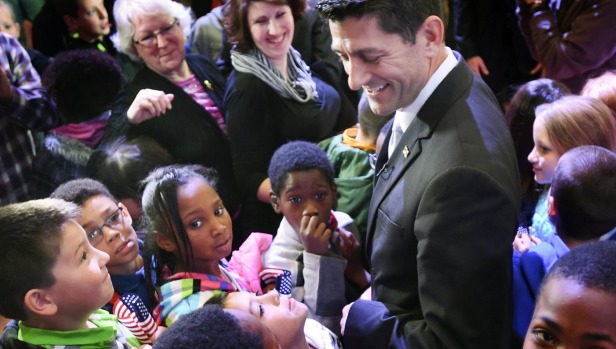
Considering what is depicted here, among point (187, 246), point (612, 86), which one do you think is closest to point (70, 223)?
point (187, 246)

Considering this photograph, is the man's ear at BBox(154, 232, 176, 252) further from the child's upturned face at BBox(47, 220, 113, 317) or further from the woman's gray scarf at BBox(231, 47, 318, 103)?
the woman's gray scarf at BBox(231, 47, 318, 103)

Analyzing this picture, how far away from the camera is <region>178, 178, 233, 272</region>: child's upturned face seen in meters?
2.09

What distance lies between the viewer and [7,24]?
2857mm

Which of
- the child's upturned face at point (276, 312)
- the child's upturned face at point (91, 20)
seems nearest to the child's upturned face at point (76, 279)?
the child's upturned face at point (276, 312)

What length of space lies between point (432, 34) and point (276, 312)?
0.82m

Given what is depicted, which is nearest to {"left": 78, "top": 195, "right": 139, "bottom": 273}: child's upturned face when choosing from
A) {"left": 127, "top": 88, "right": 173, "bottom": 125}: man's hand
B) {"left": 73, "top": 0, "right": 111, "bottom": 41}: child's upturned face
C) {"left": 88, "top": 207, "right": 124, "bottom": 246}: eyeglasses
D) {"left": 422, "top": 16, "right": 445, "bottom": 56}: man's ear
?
{"left": 88, "top": 207, "right": 124, "bottom": 246}: eyeglasses

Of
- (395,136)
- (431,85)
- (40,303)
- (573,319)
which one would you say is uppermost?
(431,85)

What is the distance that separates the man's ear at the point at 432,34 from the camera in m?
1.65

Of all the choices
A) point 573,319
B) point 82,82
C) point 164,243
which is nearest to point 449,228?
point 573,319

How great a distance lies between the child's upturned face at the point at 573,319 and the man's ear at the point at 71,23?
2270 mm

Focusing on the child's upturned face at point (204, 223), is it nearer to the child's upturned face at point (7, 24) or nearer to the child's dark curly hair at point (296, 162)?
the child's dark curly hair at point (296, 162)

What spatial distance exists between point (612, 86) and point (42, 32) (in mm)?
2446

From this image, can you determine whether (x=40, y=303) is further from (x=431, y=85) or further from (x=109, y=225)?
(x=431, y=85)

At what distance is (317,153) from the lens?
255cm
